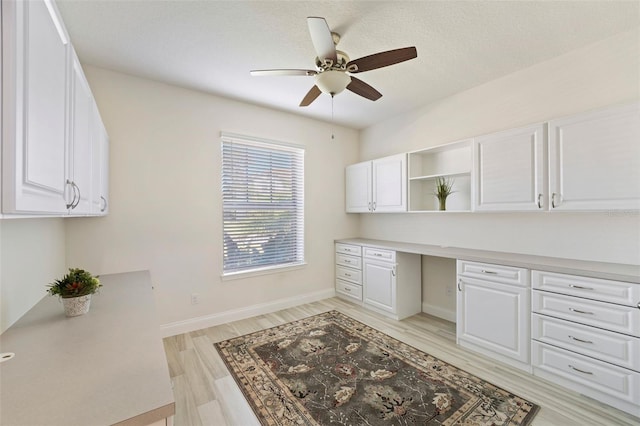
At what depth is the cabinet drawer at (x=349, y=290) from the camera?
3.94 metres

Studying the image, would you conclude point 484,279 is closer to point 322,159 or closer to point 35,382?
point 322,159

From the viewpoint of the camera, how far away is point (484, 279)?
255cm

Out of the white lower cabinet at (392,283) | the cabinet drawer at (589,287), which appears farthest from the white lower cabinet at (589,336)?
the white lower cabinet at (392,283)

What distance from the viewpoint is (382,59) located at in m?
1.86

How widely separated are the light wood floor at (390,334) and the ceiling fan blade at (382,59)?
8.58 ft

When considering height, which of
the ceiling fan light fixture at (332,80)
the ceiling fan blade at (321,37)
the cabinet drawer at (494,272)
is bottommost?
the cabinet drawer at (494,272)

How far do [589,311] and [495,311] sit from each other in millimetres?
654

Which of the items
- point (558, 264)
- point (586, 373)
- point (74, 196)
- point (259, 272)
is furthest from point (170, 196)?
point (586, 373)

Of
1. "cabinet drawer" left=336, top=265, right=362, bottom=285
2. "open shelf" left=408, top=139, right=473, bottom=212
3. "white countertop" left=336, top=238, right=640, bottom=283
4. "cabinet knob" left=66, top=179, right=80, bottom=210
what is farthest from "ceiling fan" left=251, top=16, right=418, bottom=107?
"cabinet drawer" left=336, top=265, right=362, bottom=285

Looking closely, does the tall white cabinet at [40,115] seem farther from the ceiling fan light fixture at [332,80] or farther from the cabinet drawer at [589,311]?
the cabinet drawer at [589,311]

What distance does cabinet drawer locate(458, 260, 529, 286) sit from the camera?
7.53ft

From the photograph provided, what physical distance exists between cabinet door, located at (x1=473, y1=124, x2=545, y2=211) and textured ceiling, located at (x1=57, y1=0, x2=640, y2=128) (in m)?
0.75

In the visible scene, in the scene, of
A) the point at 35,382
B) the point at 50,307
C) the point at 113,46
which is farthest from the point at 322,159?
the point at 35,382

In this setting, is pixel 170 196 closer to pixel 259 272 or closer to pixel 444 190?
pixel 259 272
